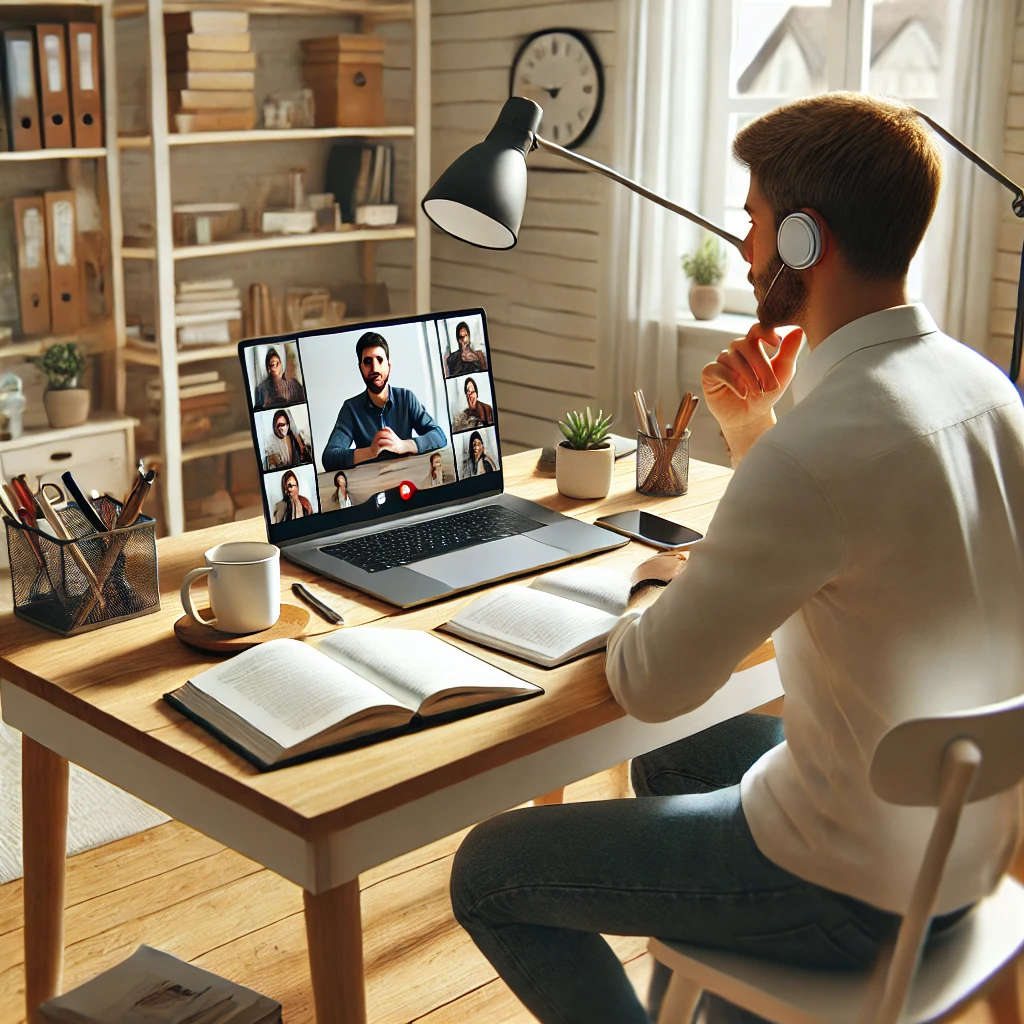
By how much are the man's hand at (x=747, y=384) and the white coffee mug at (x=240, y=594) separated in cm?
66

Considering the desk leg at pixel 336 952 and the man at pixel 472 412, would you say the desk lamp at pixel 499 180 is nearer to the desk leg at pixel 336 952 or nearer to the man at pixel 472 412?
the man at pixel 472 412

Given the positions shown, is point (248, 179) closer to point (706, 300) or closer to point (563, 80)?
point (563, 80)

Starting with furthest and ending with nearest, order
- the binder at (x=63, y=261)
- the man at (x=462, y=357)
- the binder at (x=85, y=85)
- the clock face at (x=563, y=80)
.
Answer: the clock face at (x=563, y=80), the binder at (x=63, y=261), the binder at (x=85, y=85), the man at (x=462, y=357)

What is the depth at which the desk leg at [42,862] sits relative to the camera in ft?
5.52

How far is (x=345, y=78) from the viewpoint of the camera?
414 centimetres

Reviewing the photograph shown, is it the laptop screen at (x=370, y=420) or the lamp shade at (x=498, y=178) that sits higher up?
the lamp shade at (x=498, y=178)

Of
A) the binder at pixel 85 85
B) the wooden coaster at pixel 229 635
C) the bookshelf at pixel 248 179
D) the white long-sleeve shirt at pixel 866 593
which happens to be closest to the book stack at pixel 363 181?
the bookshelf at pixel 248 179

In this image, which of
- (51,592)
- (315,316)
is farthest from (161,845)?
(315,316)

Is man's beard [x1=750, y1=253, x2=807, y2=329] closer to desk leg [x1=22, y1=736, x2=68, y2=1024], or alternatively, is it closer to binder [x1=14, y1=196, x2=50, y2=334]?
desk leg [x1=22, y1=736, x2=68, y2=1024]

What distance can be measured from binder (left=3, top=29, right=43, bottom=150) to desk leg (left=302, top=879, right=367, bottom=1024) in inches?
115

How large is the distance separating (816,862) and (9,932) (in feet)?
4.92

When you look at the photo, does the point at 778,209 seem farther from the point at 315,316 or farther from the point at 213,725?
the point at 315,316

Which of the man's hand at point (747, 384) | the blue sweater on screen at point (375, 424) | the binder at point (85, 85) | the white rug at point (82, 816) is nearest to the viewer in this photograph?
the man's hand at point (747, 384)

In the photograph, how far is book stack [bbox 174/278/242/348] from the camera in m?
3.94
